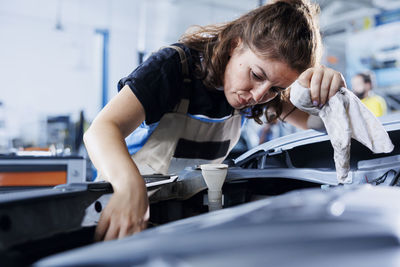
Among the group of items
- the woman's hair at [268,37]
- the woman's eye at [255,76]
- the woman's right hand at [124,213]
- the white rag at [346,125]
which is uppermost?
the woman's hair at [268,37]

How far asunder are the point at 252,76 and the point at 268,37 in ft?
0.39

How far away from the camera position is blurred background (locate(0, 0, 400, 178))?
17.5ft

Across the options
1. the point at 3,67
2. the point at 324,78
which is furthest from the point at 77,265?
the point at 3,67

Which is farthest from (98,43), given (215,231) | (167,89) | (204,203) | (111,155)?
(215,231)

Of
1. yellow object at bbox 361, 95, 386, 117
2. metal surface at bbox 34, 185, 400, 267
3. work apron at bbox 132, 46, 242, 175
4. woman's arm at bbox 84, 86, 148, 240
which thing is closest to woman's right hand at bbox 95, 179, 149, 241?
woman's arm at bbox 84, 86, 148, 240

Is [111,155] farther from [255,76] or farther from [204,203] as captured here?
[255,76]

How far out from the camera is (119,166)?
680mm

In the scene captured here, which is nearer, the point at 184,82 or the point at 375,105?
the point at 184,82

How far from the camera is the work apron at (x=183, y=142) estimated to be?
1120 millimetres

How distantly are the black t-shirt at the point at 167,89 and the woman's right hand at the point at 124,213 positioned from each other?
11.5 inches

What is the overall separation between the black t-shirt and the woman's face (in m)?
0.12

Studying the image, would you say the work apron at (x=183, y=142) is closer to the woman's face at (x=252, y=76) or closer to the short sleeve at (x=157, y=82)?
the short sleeve at (x=157, y=82)

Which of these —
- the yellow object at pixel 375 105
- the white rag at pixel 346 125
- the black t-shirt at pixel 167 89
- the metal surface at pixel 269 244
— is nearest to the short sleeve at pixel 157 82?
the black t-shirt at pixel 167 89

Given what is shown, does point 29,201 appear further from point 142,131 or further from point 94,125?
point 142,131
